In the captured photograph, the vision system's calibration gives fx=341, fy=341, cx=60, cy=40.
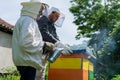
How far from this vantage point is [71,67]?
6074 mm

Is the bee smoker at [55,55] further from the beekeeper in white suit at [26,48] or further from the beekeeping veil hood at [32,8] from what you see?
the beekeeping veil hood at [32,8]

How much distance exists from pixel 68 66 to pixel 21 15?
1.76m

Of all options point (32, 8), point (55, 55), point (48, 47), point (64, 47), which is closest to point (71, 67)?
point (64, 47)

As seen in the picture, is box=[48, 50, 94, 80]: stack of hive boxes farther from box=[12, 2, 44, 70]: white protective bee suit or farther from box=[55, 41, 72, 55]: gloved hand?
box=[12, 2, 44, 70]: white protective bee suit

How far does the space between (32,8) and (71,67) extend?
175 centimetres

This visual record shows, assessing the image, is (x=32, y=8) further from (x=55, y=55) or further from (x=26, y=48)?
(x=55, y=55)

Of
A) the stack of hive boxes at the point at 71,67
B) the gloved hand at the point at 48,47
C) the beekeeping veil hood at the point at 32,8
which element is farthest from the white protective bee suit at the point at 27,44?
the stack of hive boxes at the point at 71,67

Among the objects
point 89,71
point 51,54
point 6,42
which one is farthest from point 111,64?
point 51,54

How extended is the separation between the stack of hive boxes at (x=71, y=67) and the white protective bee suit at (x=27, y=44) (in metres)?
1.53

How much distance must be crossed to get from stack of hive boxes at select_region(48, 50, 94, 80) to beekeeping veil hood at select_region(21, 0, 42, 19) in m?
1.55

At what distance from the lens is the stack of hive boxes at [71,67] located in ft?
19.6

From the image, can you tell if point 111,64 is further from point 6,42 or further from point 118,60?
point 6,42

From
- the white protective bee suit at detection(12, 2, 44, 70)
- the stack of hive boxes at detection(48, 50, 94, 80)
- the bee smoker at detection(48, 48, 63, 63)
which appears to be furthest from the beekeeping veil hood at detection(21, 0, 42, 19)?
the stack of hive boxes at detection(48, 50, 94, 80)

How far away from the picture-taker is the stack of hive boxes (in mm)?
5988
